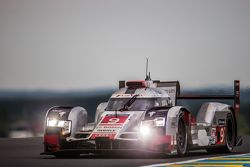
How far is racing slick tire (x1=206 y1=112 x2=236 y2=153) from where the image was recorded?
80.2ft

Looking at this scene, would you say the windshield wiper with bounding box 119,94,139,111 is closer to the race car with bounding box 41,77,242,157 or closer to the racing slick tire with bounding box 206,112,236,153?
the race car with bounding box 41,77,242,157

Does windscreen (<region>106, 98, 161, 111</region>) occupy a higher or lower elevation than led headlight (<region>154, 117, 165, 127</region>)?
higher

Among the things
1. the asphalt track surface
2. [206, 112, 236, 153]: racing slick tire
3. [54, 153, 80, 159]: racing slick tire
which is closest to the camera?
the asphalt track surface

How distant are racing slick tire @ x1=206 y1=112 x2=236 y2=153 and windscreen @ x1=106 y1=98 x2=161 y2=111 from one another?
3368mm

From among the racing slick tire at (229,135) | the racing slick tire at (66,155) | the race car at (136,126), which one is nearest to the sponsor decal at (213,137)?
the race car at (136,126)

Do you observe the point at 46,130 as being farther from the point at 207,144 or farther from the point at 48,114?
the point at 207,144

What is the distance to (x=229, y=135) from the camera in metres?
24.8

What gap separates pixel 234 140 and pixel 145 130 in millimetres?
5475

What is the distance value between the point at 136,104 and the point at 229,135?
4.18 metres

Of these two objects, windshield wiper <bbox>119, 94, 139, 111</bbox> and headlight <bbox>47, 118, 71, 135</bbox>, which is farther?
windshield wiper <bbox>119, 94, 139, 111</bbox>

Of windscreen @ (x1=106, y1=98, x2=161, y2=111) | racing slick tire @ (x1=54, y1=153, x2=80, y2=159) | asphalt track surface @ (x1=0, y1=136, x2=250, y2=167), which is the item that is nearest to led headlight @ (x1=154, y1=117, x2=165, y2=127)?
asphalt track surface @ (x1=0, y1=136, x2=250, y2=167)

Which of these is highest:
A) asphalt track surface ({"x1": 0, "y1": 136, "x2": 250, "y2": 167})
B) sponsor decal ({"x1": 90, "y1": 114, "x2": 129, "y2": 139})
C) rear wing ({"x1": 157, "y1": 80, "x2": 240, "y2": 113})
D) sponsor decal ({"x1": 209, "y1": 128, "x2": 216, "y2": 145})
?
rear wing ({"x1": 157, "y1": 80, "x2": 240, "y2": 113})

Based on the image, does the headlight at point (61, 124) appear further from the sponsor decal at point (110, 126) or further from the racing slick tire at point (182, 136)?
the racing slick tire at point (182, 136)

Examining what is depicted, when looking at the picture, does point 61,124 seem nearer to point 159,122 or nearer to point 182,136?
point 159,122
